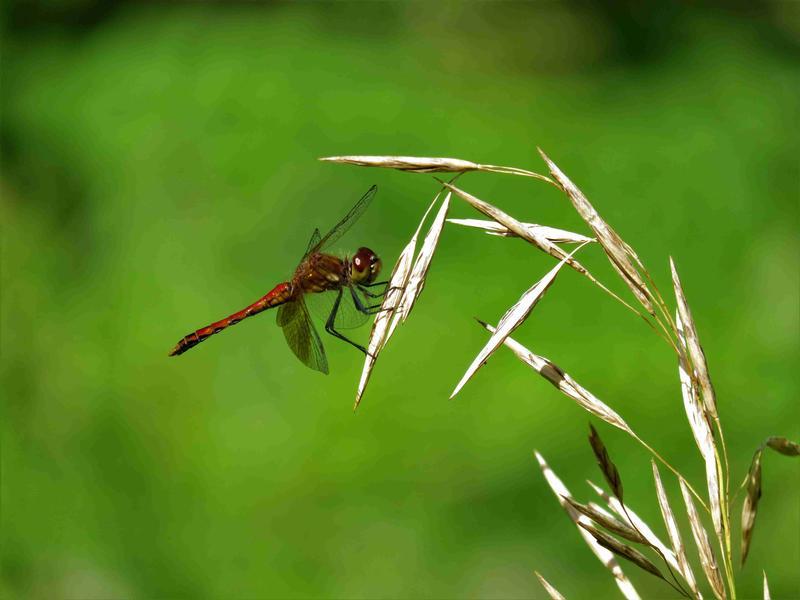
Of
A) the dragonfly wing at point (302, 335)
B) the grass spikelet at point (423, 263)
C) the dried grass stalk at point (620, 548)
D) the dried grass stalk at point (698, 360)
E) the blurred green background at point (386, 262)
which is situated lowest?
the blurred green background at point (386, 262)

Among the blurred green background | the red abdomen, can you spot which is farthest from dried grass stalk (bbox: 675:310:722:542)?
the blurred green background

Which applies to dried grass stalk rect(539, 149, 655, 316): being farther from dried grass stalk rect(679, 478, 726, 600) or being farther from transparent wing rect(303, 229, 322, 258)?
transparent wing rect(303, 229, 322, 258)

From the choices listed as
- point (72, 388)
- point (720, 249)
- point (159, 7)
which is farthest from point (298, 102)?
point (720, 249)

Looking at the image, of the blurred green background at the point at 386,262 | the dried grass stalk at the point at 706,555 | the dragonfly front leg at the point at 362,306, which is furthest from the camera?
the blurred green background at the point at 386,262

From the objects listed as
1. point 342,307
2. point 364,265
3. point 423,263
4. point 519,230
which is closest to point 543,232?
point 519,230

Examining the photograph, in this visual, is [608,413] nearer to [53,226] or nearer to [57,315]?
[57,315]

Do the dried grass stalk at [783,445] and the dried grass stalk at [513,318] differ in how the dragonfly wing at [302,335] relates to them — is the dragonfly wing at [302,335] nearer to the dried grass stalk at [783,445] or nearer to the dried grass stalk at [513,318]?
the dried grass stalk at [513,318]

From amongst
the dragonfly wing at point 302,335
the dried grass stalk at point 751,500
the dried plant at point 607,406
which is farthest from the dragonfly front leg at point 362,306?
the dried grass stalk at point 751,500
